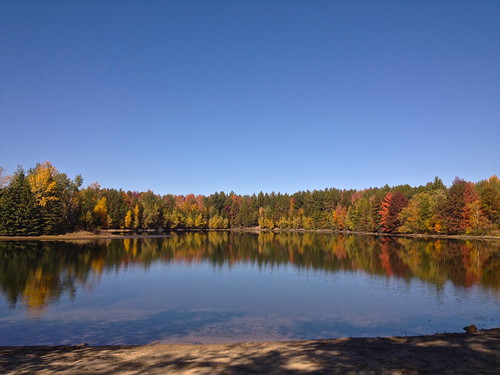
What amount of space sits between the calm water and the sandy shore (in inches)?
84.0

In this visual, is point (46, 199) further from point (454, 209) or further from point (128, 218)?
point (454, 209)

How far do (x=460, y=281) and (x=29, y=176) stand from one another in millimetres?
78491

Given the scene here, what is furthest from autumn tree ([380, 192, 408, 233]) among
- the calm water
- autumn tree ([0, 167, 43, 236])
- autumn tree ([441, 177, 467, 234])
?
autumn tree ([0, 167, 43, 236])

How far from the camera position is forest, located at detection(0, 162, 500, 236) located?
236 ft

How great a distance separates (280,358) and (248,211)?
159 m

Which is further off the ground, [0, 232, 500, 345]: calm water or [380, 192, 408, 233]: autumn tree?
[380, 192, 408, 233]: autumn tree

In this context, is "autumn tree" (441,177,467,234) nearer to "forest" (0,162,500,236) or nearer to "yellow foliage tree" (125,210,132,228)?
"forest" (0,162,500,236)

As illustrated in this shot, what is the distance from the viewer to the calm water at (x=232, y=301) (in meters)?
15.1

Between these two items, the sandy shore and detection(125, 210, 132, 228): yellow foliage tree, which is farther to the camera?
detection(125, 210, 132, 228): yellow foliage tree

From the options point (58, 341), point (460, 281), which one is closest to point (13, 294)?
point (58, 341)

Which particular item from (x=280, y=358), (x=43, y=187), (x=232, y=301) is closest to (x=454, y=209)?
(x=232, y=301)

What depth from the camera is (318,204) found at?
148 meters

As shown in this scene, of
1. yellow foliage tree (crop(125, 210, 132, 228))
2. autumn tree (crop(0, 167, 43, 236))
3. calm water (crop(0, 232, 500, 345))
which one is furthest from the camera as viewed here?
yellow foliage tree (crop(125, 210, 132, 228))

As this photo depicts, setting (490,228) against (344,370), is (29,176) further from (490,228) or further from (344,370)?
(490,228)
